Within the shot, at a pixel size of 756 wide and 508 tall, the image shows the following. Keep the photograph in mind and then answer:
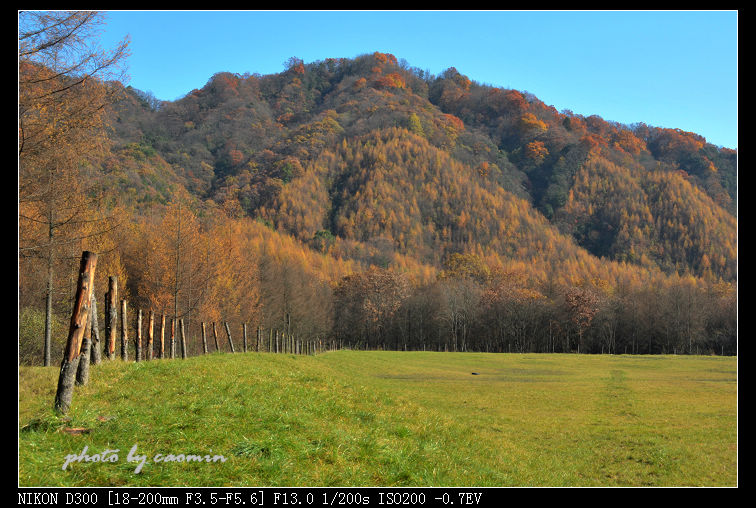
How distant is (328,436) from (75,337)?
5616 mm

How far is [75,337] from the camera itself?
10500 mm

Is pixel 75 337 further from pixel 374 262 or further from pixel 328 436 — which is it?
pixel 374 262

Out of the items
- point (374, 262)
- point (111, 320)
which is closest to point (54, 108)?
point (111, 320)

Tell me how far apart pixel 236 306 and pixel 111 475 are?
40.0 m

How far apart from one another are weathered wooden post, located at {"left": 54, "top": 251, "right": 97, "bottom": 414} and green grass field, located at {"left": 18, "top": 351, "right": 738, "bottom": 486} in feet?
1.06

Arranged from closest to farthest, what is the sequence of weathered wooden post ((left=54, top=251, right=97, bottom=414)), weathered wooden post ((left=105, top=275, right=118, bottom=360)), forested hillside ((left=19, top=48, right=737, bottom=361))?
1. weathered wooden post ((left=54, top=251, right=97, bottom=414))
2. weathered wooden post ((left=105, top=275, right=118, bottom=360))
3. forested hillside ((left=19, top=48, right=737, bottom=361))

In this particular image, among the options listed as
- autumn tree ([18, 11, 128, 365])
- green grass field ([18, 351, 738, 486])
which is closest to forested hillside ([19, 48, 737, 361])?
autumn tree ([18, 11, 128, 365])

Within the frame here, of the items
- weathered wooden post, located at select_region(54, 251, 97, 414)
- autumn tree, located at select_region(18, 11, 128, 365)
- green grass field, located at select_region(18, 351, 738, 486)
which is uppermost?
autumn tree, located at select_region(18, 11, 128, 365)

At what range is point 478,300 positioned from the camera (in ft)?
346

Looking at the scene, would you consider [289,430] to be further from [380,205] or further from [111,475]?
[380,205]

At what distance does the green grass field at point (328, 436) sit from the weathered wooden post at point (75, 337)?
12.7 inches

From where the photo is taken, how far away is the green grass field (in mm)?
7738

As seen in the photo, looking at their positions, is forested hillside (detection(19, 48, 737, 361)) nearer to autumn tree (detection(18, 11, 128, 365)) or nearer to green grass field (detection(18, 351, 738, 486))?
autumn tree (detection(18, 11, 128, 365))
